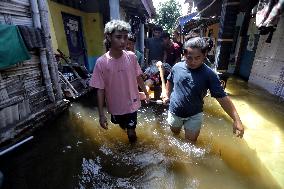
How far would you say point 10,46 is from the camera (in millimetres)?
4152

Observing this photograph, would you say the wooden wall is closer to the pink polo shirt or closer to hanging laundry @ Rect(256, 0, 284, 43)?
the pink polo shirt

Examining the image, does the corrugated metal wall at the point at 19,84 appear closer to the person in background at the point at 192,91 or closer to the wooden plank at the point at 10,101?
the wooden plank at the point at 10,101

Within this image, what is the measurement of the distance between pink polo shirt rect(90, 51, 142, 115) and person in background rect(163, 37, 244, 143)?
1.83 ft

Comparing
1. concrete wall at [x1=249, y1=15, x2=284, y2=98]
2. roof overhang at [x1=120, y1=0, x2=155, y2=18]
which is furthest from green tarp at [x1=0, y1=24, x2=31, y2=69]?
concrete wall at [x1=249, y1=15, x2=284, y2=98]

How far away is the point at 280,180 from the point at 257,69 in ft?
23.9

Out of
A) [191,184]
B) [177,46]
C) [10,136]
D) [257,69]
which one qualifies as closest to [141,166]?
[191,184]

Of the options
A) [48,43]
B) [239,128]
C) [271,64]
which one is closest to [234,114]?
[239,128]

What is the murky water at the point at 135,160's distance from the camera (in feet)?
10.8

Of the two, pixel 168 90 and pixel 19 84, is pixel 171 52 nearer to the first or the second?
pixel 168 90

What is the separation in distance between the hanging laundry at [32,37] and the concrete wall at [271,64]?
24.5 feet

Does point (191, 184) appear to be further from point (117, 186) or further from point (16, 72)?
point (16, 72)

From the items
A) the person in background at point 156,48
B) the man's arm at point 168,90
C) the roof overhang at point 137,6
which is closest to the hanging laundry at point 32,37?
the man's arm at point 168,90

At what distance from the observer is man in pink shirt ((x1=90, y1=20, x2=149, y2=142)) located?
3.12 m

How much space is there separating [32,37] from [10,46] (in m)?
0.72
